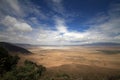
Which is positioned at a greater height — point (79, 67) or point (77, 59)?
point (79, 67)

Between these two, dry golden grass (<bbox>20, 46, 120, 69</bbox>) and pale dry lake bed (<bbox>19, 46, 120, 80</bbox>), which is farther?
dry golden grass (<bbox>20, 46, 120, 69</bbox>)

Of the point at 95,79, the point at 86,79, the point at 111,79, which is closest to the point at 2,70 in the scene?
the point at 86,79

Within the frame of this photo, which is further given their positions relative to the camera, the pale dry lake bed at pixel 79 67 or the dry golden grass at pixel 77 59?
the dry golden grass at pixel 77 59

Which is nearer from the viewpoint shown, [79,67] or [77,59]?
[79,67]

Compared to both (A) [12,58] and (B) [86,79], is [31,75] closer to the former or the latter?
(A) [12,58]

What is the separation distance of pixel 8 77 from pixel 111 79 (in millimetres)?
16541

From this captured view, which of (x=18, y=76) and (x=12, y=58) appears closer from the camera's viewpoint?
(x=18, y=76)

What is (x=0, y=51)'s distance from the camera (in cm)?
1360

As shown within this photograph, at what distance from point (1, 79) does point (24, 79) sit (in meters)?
1.93

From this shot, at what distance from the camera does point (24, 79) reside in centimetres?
1035

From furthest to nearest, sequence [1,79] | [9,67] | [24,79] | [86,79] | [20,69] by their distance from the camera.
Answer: [86,79] < [9,67] < [20,69] < [24,79] < [1,79]

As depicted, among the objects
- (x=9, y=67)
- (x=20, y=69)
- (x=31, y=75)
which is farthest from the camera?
(x=9, y=67)

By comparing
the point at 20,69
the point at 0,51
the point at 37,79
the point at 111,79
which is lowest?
the point at 111,79

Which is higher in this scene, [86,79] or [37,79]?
[37,79]
